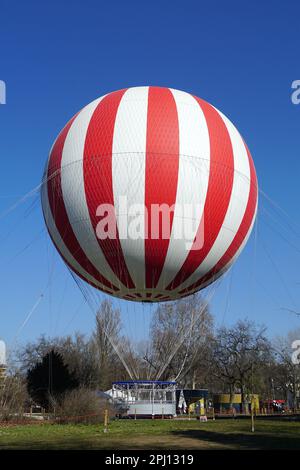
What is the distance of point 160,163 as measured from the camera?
1568cm

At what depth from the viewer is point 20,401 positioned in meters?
27.6

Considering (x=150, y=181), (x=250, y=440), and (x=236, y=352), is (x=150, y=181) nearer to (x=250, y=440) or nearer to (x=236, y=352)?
(x=250, y=440)

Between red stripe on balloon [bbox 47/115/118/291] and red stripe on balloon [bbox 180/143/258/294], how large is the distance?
11.8ft

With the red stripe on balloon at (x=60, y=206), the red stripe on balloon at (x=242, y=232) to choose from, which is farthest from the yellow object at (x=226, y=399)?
the red stripe on balloon at (x=60, y=206)

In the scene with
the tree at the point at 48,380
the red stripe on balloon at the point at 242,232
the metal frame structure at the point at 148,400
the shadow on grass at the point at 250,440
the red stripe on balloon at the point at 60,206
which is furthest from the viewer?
the tree at the point at 48,380

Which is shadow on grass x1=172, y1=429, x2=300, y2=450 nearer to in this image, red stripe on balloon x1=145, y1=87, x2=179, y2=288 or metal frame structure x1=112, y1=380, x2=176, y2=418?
red stripe on balloon x1=145, y1=87, x2=179, y2=288

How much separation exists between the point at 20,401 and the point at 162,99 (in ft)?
59.0

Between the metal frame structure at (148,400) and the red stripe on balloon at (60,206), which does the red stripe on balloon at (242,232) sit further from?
the metal frame structure at (148,400)

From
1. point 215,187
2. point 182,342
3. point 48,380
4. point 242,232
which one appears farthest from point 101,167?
point 48,380

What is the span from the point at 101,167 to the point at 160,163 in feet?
5.60

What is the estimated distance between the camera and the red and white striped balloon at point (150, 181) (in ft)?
51.6

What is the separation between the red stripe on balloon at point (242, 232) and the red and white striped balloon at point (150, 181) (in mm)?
44
